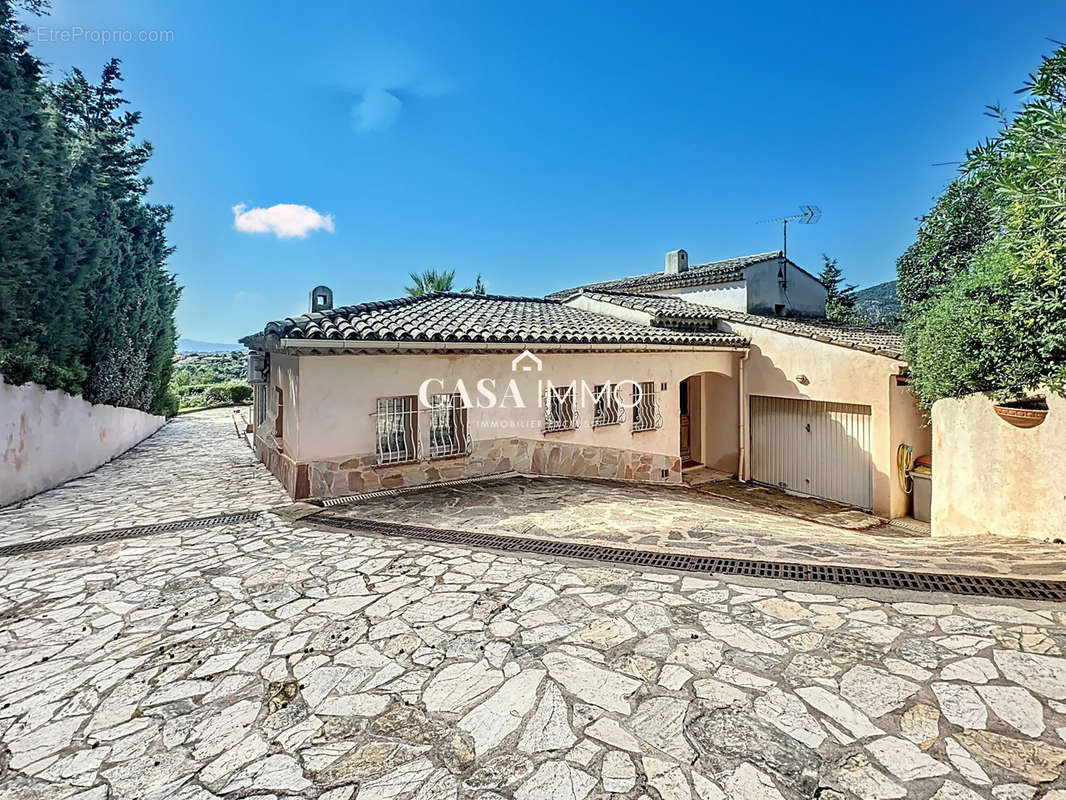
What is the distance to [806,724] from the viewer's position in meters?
2.87

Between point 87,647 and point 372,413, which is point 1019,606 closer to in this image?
point 87,647

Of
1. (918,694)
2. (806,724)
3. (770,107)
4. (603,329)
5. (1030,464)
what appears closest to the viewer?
(806,724)

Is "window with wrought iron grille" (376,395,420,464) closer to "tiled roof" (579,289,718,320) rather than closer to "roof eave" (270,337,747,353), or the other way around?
"roof eave" (270,337,747,353)

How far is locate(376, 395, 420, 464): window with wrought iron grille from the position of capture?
9250 mm

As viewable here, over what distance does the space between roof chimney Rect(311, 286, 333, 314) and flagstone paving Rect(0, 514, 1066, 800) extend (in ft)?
22.1

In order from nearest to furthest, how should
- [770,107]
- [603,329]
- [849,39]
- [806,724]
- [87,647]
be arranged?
[806,724], [87,647], [849,39], [603,329], [770,107]

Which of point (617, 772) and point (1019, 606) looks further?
point (1019, 606)

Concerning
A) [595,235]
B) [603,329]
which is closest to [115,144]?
[603,329]

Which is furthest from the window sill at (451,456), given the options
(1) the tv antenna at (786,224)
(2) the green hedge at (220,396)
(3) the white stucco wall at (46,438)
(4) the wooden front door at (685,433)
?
(2) the green hedge at (220,396)

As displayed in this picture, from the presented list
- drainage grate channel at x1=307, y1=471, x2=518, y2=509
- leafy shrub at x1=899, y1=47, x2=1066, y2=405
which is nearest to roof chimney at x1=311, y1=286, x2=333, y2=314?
drainage grate channel at x1=307, y1=471, x2=518, y2=509

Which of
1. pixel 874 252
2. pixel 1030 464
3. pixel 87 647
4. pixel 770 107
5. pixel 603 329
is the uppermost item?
pixel 770 107

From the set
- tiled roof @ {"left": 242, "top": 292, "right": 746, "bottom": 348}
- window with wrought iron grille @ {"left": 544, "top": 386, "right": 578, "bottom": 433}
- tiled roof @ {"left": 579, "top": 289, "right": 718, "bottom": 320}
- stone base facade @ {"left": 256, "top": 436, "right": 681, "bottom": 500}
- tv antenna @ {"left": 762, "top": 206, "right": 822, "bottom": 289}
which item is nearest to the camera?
tiled roof @ {"left": 242, "top": 292, "right": 746, "bottom": 348}

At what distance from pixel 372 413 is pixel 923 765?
8.53 metres

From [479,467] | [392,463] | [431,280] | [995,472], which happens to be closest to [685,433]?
[479,467]
